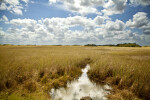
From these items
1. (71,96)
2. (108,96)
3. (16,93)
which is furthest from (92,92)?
(16,93)

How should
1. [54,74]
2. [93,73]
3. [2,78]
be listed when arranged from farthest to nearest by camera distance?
[93,73], [54,74], [2,78]

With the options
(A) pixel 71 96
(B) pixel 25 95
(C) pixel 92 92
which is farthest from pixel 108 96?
(B) pixel 25 95

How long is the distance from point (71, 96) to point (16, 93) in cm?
365

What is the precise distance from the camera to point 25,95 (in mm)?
5477

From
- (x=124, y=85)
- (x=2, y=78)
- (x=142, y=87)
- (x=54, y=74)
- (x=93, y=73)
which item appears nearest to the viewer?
(x=142, y=87)

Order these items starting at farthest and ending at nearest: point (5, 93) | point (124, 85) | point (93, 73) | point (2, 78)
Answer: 1. point (93, 73)
2. point (124, 85)
3. point (2, 78)
4. point (5, 93)

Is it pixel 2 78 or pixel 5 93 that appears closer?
pixel 5 93

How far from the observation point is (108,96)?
6.08m

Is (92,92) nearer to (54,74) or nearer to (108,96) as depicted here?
(108,96)

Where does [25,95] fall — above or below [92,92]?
above

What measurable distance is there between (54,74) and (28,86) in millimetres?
3194

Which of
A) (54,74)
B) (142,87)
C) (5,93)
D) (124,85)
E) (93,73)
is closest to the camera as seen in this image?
(5,93)

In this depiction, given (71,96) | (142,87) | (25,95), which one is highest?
(142,87)

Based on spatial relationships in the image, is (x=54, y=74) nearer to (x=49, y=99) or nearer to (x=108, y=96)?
(x=49, y=99)
